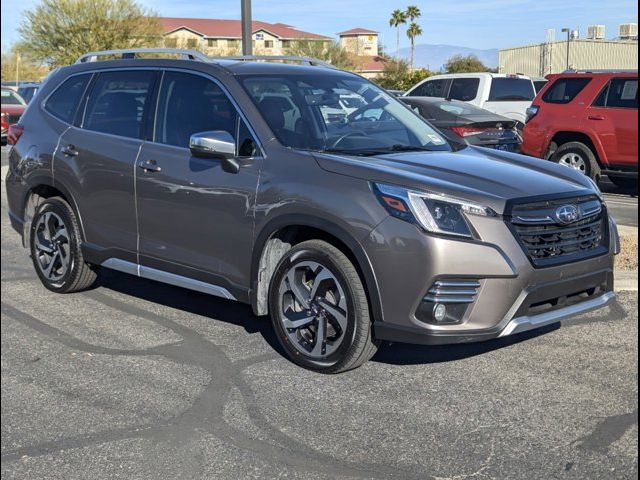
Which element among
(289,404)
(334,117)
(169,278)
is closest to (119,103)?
(169,278)

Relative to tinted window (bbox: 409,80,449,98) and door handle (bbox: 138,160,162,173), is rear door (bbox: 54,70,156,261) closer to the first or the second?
door handle (bbox: 138,160,162,173)

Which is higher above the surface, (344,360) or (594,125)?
(594,125)

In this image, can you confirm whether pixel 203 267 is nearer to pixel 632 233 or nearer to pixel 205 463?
pixel 205 463

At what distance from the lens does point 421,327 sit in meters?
4.31

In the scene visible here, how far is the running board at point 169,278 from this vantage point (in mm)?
5293

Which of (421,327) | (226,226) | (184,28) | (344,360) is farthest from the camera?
(184,28)

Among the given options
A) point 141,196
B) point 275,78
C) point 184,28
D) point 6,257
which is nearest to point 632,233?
point 275,78

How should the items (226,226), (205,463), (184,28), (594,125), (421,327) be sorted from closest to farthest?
1. (205,463)
2. (421,327)
3. (226,226)
4. (594,125)
5. (184,28)

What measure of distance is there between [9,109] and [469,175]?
21511 millimetres

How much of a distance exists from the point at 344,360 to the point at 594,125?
27.5 feet

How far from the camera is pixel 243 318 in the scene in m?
5.94

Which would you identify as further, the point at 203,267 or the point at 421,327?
the point at 203,267

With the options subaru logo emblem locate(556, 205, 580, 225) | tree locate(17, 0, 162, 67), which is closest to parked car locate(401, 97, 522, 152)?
subaru logo emblem locate(556, 205, 580, 225)

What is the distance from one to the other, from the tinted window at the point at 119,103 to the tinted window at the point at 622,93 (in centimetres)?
782
